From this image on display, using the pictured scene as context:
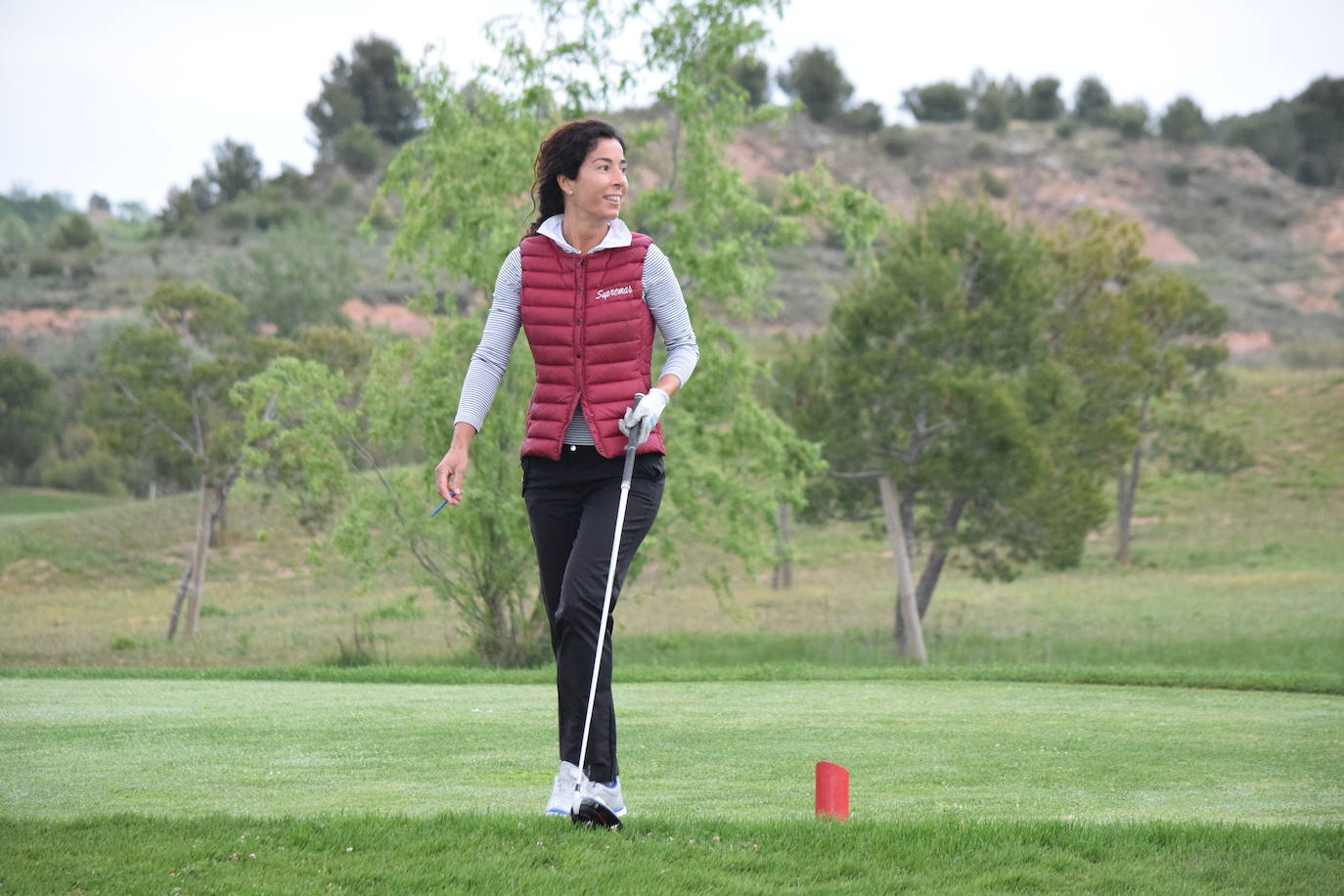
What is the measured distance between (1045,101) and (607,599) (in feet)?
416

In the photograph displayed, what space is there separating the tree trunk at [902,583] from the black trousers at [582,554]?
19.8m

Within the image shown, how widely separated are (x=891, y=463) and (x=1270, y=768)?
18.2 meters

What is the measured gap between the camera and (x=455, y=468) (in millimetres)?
4910

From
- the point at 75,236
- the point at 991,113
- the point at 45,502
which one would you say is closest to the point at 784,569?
the point at 45,502

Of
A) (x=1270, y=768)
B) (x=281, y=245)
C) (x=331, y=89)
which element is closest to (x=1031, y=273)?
(x=1270, y=768)

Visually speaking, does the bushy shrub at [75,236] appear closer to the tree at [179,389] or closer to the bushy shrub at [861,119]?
the tree at [179,389]

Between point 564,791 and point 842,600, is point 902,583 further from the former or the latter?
point 564,791

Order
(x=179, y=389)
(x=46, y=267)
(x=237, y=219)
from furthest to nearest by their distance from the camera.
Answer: (x=237, y=219), (x=46, y=267), (x=179, y=389)

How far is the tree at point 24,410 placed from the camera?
1791 inches

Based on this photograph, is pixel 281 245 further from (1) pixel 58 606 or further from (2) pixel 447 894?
(2) pixel 447 894

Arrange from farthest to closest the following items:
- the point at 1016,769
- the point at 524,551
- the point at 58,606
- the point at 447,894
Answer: the point at 58,606 < the point at 524,551 < the point at 1016,769 < the point at 447,894

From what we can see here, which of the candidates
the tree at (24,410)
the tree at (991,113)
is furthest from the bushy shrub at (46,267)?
the tree at (991,113)

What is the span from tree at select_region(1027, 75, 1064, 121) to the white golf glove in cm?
12596

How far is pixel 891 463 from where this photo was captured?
81.8 feet
